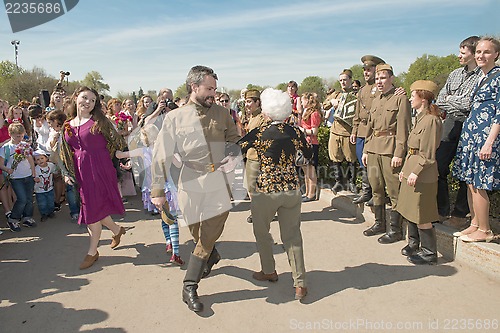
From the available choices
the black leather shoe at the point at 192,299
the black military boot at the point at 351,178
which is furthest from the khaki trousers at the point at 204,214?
the black military boot at the point at 351,178

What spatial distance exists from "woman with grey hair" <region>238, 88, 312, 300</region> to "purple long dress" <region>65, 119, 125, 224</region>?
202cm

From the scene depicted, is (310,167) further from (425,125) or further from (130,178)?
(130,178)

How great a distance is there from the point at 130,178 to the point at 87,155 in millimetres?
3380

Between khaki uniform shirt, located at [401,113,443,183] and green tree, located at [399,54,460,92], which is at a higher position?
green tree, located at [399,54,460,92]

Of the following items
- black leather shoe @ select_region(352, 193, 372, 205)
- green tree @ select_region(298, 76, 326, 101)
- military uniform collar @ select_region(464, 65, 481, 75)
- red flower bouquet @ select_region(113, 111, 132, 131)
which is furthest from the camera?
green tree @ select_region(298, 76, 326, 101)

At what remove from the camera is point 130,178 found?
7.66m

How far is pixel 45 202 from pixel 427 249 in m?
6.17

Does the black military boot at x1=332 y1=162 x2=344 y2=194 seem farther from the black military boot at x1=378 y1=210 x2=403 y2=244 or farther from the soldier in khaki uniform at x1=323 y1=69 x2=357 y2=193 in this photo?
the black military boot at x1=378 y1=210 x2=403 y2=244

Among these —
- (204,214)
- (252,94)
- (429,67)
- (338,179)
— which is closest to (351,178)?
(338,179)

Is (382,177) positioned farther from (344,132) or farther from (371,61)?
(371,61)

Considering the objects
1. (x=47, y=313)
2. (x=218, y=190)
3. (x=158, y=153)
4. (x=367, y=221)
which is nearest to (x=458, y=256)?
(x=367, y=221)

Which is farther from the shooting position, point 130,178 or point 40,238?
point 130,178

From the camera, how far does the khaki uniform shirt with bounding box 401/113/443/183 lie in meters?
3.80

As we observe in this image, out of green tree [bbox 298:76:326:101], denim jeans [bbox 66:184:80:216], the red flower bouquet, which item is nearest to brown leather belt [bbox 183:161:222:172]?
denim jeans [bbox 66:184:80:216]
